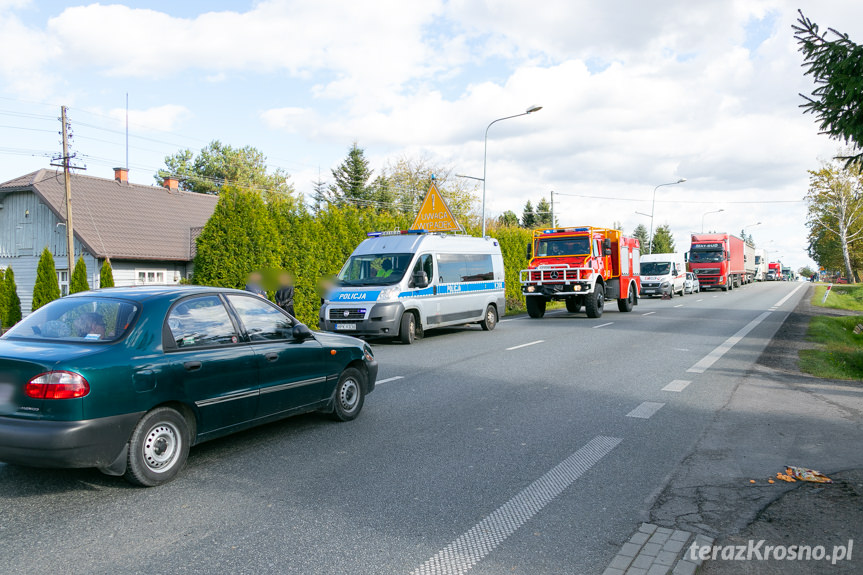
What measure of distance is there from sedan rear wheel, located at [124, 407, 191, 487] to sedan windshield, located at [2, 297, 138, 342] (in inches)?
27.5

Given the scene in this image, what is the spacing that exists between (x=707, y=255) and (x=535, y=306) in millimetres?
30115

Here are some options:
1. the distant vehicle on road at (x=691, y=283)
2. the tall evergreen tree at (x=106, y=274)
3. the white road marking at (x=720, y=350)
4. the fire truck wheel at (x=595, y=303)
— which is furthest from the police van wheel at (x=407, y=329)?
the distant vehicle on road at (x=691, y=283)

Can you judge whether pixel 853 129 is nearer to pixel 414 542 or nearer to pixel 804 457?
pixel 804 457

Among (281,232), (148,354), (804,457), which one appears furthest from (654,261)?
(148,354)

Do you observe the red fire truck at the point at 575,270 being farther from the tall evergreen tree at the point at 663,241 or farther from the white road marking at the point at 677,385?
the tall evergreen tree at the point at 663,241

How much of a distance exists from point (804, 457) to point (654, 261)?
35763 millimetres

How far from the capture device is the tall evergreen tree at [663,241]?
320ft

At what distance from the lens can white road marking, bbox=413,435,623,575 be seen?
3.78 m

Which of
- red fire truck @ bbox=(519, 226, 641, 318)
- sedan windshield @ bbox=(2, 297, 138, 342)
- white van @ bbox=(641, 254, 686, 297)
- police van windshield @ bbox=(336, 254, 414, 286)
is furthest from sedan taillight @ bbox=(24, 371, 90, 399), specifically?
white van @ bbox=(641, 254, 686, 297)

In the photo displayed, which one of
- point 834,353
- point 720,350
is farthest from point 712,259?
point 834,353

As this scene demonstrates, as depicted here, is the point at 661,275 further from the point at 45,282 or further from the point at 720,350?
the point at 45,282

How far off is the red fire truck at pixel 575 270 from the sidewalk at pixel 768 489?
1300 cm

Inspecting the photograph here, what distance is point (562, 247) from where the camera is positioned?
2272 centimetres

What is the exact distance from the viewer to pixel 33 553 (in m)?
3.87
